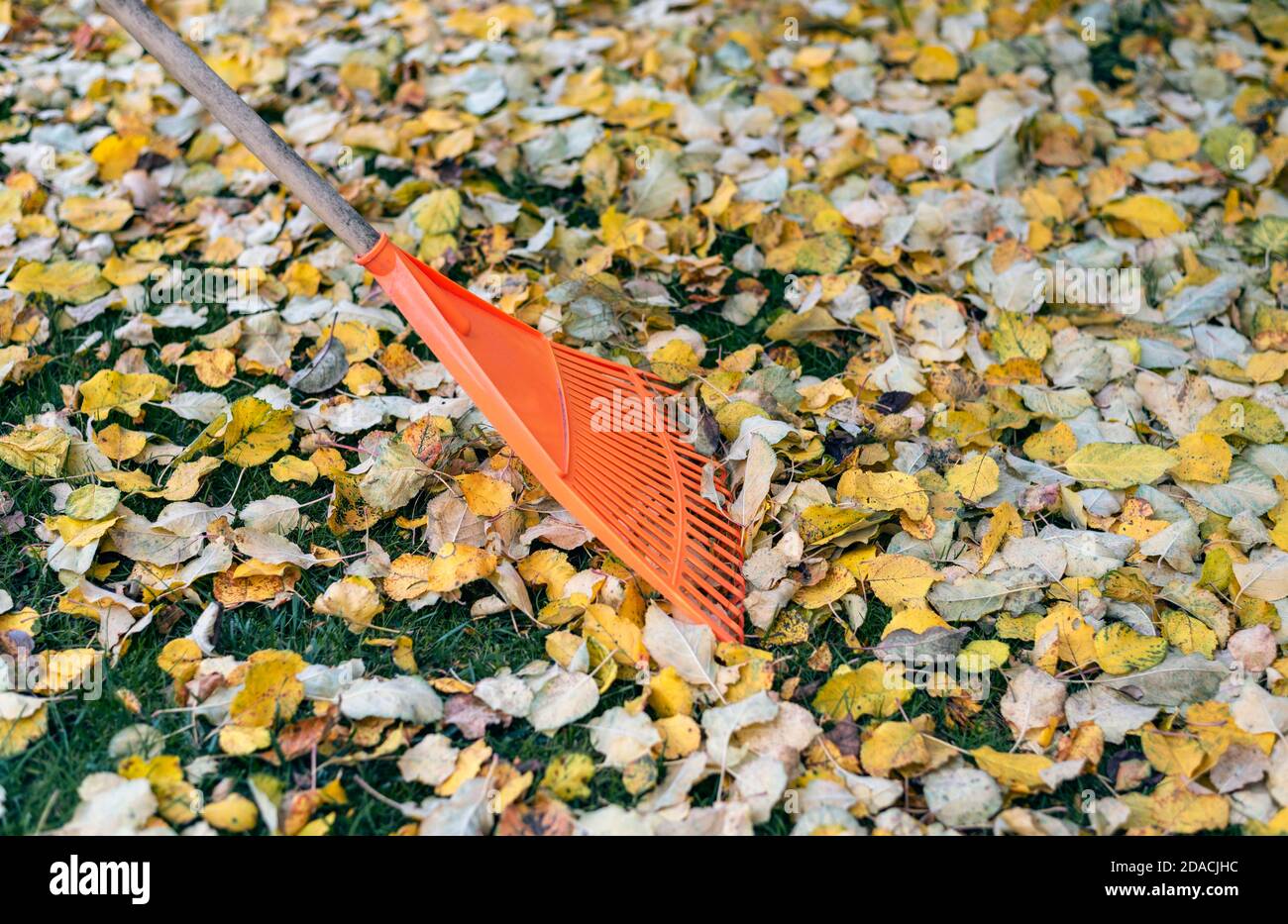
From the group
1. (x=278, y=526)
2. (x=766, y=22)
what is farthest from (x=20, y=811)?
(x=766, y=22)

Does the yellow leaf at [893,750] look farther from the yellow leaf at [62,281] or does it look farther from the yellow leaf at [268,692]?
the yellow leaf at [62,281]

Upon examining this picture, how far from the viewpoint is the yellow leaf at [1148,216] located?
8.71 feet

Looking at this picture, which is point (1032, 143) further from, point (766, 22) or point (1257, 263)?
point (766, 22)

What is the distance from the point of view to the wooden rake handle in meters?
1.76

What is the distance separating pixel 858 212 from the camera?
2.65 m

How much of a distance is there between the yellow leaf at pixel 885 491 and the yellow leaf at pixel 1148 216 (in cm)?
113

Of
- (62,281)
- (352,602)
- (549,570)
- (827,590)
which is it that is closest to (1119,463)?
(827,590)

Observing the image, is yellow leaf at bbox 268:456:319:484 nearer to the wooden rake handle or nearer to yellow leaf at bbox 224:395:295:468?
yellow leaf at bbox 224:395:295:468

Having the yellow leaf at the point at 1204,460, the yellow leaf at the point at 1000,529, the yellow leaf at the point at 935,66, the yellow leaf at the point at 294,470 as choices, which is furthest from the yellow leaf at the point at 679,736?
the yellow leaf at the point at 935,66

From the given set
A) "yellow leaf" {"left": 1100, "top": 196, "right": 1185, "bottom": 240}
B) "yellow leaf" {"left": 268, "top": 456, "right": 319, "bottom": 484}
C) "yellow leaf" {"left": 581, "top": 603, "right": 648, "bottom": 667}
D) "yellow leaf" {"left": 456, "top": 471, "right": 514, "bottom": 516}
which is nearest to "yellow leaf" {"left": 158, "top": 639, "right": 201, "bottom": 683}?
"yellow leaf" {"left": 268, "top": 456, "right": 319, "bottom": 484}

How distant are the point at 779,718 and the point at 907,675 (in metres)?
0.23

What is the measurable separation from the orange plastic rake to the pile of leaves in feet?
0.21

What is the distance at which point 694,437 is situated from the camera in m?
2.10

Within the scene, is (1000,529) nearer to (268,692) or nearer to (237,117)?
(268,692)
